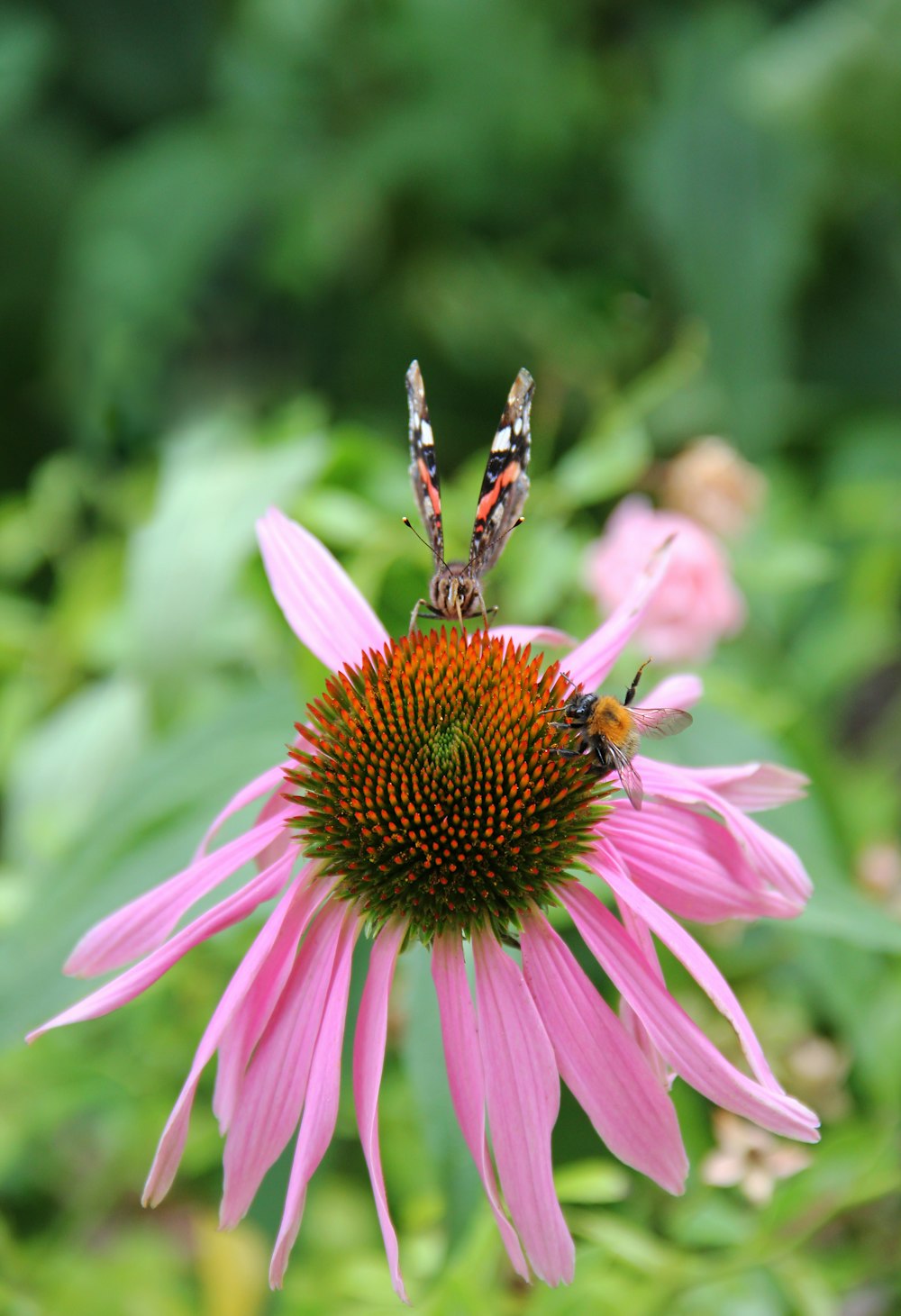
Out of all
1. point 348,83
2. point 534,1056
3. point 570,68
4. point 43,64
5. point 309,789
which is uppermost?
point 43,64

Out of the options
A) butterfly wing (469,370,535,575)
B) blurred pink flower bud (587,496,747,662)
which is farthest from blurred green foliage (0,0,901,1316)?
butterfly wing (469,370,535,575)

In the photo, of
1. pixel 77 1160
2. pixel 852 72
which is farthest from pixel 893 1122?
pixel 852 72

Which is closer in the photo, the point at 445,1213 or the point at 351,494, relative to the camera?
the point at 445,1213

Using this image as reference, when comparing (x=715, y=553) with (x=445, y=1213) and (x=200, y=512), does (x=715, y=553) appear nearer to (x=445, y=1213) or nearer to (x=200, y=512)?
(x=200, y=512)

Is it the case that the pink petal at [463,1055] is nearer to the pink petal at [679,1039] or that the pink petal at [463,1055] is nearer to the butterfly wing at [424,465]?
the pink petal at [679,1039]

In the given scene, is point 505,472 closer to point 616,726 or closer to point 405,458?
point 616,726

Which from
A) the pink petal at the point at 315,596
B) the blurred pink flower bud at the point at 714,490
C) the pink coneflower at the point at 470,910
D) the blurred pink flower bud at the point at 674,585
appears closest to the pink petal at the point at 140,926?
the pink coneflower at the point at 470,910
